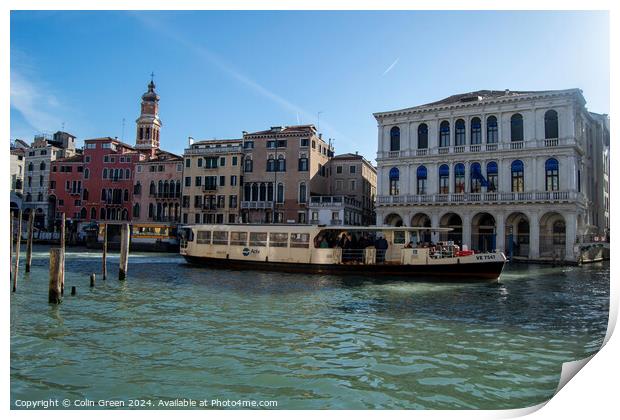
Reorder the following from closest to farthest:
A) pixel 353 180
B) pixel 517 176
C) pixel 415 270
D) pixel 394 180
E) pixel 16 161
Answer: pixel 16 161 → pixel 415 270 → pixel 517 176 → pixel 394 180 → pixel 353 180

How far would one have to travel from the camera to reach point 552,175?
2431 cm

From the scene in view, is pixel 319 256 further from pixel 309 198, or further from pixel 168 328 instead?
pixel 309 198

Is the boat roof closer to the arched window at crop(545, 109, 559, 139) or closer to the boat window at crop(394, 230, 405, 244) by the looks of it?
the boat window at crop(394, 230, 405, 244)

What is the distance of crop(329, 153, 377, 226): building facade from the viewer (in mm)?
34406

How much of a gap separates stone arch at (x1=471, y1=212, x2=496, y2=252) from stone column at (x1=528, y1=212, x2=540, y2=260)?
5.99 ft

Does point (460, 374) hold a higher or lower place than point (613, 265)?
lower

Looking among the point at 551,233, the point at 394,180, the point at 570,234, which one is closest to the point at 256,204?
the point at 394,180

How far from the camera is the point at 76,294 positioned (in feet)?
36.4

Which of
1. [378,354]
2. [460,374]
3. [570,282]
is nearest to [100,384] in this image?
[378,354]

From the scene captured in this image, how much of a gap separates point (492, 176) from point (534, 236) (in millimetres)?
→ 3700

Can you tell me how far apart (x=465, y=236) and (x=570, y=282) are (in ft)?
35.2

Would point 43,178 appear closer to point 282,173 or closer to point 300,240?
point 282,173

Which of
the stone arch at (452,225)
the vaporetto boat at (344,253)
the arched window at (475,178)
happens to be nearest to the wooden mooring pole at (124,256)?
the vaporetto boat at (344,253)

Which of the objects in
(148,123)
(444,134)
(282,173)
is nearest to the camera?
(444,134)
